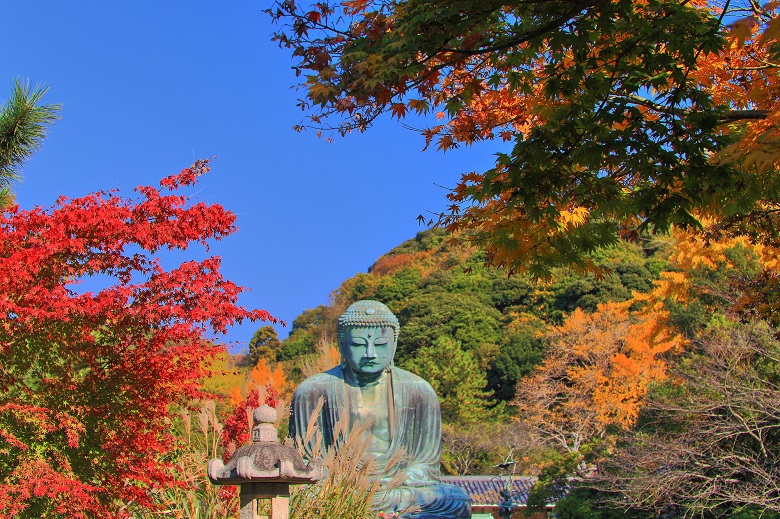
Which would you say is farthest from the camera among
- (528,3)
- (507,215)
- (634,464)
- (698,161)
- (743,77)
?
(634,464)

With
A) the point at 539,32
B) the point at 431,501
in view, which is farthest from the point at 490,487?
the point at 539,32

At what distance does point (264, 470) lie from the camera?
5.17 metres

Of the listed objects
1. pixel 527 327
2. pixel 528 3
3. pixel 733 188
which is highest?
pixel 527 327

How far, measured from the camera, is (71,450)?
707cm

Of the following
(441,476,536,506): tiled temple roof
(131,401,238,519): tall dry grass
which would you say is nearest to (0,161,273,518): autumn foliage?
(131,401,238,519): tall dry grass

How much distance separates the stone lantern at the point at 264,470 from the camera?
5160mm

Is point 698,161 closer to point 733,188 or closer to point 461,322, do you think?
point 733,188

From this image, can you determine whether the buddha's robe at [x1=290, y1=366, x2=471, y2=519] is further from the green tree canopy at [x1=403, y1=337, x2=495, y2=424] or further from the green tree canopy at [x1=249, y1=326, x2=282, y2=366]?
the green tree canopy at [x1=249, y1=326, x2=282, y2=366]

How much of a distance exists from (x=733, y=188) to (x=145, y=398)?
4775 millimetres

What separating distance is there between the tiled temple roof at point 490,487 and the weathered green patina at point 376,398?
60.1 feet

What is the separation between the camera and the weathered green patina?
31.6 ft

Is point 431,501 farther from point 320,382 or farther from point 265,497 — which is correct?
point 265,497

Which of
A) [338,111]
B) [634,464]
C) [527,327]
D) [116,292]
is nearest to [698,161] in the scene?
[338,111]

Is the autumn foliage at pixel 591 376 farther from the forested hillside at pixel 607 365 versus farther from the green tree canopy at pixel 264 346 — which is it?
the green tree canopy at pixel 264 346
